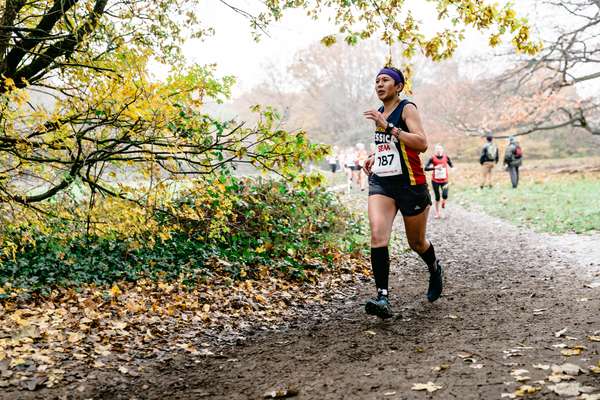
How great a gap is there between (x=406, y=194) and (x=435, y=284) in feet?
4.22

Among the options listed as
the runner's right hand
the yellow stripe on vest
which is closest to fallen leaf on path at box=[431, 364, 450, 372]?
the yellow stripe on vest

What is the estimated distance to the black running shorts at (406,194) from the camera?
480 centimetres

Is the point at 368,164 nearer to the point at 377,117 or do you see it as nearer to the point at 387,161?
the point at 387,161

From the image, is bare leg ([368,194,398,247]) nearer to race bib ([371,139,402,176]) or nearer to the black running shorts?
the black running shorts

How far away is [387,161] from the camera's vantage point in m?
4.82

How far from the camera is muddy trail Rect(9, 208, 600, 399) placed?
3232 millimetres

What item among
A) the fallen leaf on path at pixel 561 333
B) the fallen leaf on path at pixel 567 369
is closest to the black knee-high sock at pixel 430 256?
the fallen leaf on path at pixel 561 333

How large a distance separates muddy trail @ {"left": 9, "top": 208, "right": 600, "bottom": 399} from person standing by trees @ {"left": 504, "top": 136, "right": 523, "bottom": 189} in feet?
46.5

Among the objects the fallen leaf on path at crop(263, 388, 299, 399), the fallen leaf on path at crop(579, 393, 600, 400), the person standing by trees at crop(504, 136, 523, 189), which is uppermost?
the person standing by trees at crop(504, 136, 523, 189)

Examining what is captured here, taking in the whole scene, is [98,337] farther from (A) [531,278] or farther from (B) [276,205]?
(A) [531,278]

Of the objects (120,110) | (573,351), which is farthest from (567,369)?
(120,110)

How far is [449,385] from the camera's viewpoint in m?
3.18

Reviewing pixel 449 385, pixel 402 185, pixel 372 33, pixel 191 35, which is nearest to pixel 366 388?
pixel 449 385

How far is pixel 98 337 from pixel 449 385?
3.16 metres
